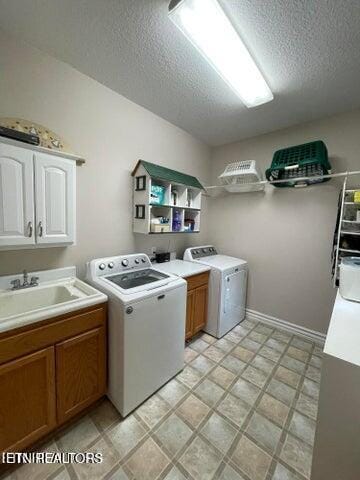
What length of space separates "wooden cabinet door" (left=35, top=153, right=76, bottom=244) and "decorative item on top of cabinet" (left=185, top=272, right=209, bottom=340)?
1250 mm

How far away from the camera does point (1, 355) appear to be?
1.04 metres

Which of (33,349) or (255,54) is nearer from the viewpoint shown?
(33,349)

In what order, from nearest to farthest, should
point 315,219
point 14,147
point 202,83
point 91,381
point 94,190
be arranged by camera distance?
point 14,147, point 91,381, point 202,83, point 94,190, point 315,219

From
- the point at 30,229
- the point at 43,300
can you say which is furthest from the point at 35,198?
the point at 43,300

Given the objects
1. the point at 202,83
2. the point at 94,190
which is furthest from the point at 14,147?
the point at 202,83

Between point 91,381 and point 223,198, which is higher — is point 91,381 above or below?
below

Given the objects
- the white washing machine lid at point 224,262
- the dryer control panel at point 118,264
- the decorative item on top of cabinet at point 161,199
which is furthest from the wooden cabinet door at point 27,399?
the white washing machine lid at point 224,262

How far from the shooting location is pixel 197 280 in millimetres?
2273

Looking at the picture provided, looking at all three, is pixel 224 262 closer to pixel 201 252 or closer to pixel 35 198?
pixel 201 252

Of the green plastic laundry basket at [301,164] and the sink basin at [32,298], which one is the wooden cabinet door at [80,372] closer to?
the sink basin at [32,298]

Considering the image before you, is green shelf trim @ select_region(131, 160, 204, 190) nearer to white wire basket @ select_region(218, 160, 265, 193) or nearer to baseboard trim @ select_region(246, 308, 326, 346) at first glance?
→ white wire basket @ select_region(218, 160, 265, 193)

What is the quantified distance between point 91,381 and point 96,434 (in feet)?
1.04

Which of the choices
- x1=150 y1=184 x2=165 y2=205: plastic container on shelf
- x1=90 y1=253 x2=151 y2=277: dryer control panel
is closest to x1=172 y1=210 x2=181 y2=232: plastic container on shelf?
x1=150 y1=184 x2=165 y2=205: plastic container on shelf

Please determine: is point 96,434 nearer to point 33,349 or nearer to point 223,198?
point 33,349
